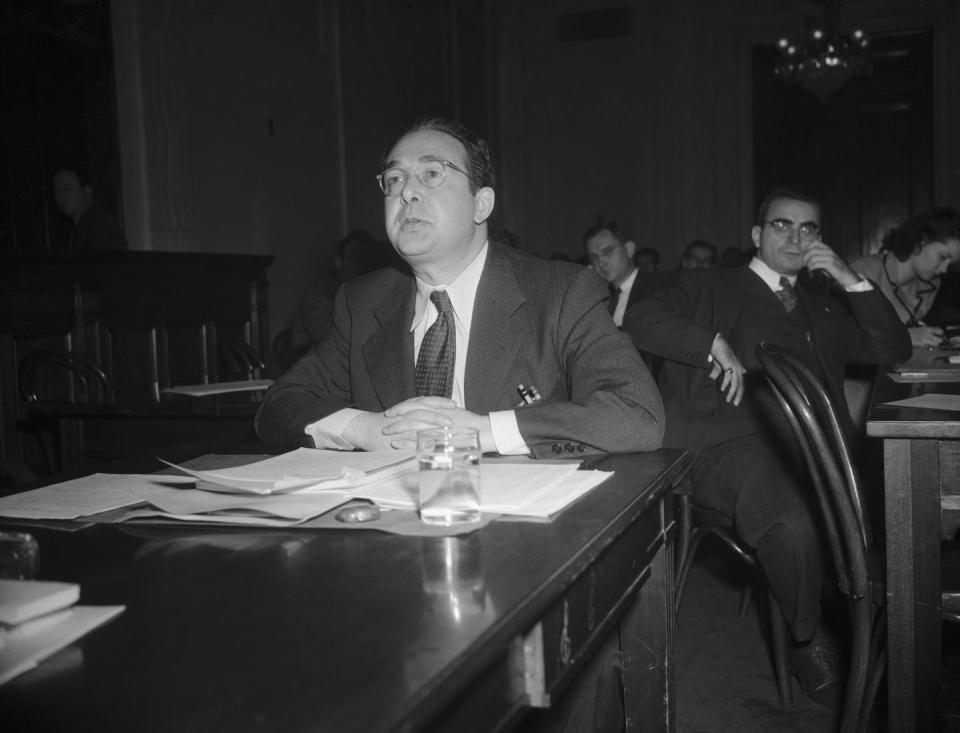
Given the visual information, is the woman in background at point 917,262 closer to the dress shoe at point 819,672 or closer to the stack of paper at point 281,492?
the dress shoe at point 819,672

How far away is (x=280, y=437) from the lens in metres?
1.86

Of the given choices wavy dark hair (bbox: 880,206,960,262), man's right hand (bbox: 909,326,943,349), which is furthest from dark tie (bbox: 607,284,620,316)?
man's right hand (bbox: 909,326,943,349)

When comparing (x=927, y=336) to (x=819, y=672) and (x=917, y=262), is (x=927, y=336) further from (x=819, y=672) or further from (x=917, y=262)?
(x=819, y=672)

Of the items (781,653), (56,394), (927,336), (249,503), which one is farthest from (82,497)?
(927,336)

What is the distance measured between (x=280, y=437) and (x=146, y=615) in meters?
1.06

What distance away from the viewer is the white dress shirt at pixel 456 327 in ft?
5.73

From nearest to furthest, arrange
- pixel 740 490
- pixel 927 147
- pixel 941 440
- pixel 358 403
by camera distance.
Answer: pixel 941 440
pixel 358 403
pixel 740 490
pixel 927 147

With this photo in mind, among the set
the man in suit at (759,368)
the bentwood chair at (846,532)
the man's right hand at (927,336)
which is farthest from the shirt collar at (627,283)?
the bentwood chair at (846,532)

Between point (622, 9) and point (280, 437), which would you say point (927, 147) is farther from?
point (280, 437)

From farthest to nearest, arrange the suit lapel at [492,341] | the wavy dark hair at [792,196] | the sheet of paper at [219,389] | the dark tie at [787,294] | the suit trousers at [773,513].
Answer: the wavy dark hair at [792,196] → the dark tie at [787,294] → the sheet of paper at [219,389] → the suit trousers at [773,513] → the suit lapel at [492,341]

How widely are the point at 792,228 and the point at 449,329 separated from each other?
172 cm

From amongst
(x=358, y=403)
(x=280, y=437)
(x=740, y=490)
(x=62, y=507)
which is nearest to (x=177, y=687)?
(x=62, y=507)

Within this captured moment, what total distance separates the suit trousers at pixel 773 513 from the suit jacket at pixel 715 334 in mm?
186

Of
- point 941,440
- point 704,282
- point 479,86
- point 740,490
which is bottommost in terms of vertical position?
point 740,490
